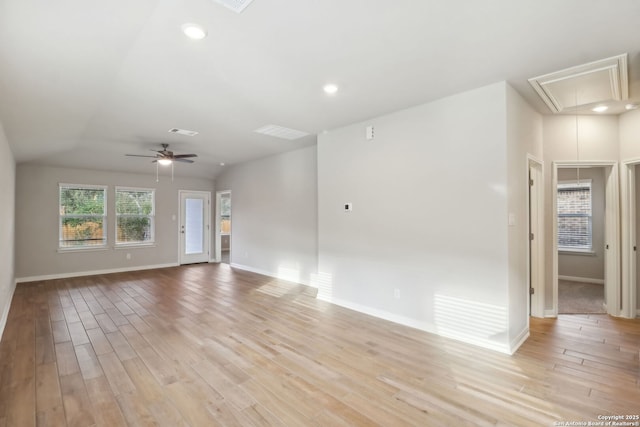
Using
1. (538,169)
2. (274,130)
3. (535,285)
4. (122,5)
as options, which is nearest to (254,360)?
(122,5)

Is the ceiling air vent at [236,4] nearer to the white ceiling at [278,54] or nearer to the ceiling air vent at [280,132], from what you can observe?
the white ceiling at [278,54]

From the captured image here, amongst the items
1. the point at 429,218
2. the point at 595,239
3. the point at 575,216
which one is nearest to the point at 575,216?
the point at 575,216

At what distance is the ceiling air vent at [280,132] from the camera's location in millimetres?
4817

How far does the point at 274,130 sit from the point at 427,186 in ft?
8.59

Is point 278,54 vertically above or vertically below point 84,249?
above

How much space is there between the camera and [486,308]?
3.15 m

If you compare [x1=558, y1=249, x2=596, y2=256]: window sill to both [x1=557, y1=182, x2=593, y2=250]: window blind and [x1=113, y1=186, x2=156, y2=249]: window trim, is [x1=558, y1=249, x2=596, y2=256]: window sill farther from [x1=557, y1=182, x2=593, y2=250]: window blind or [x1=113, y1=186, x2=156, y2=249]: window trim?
[x1=113, y1=186, x2=156, y2=249]: window trim

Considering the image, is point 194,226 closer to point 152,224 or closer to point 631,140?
point 152,224

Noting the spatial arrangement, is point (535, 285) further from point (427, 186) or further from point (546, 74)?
point (546, 74)

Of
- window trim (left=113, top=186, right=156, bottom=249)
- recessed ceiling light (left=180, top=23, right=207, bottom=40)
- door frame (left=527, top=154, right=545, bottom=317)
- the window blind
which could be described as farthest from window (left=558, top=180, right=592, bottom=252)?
window trim (left=113, top=186, right=156, bottom=249)

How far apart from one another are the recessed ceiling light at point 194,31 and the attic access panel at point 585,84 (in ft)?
10.00

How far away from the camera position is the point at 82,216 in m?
7.07

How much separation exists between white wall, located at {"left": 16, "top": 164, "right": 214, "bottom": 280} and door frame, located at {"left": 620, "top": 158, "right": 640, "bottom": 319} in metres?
9.17

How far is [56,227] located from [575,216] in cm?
1119
